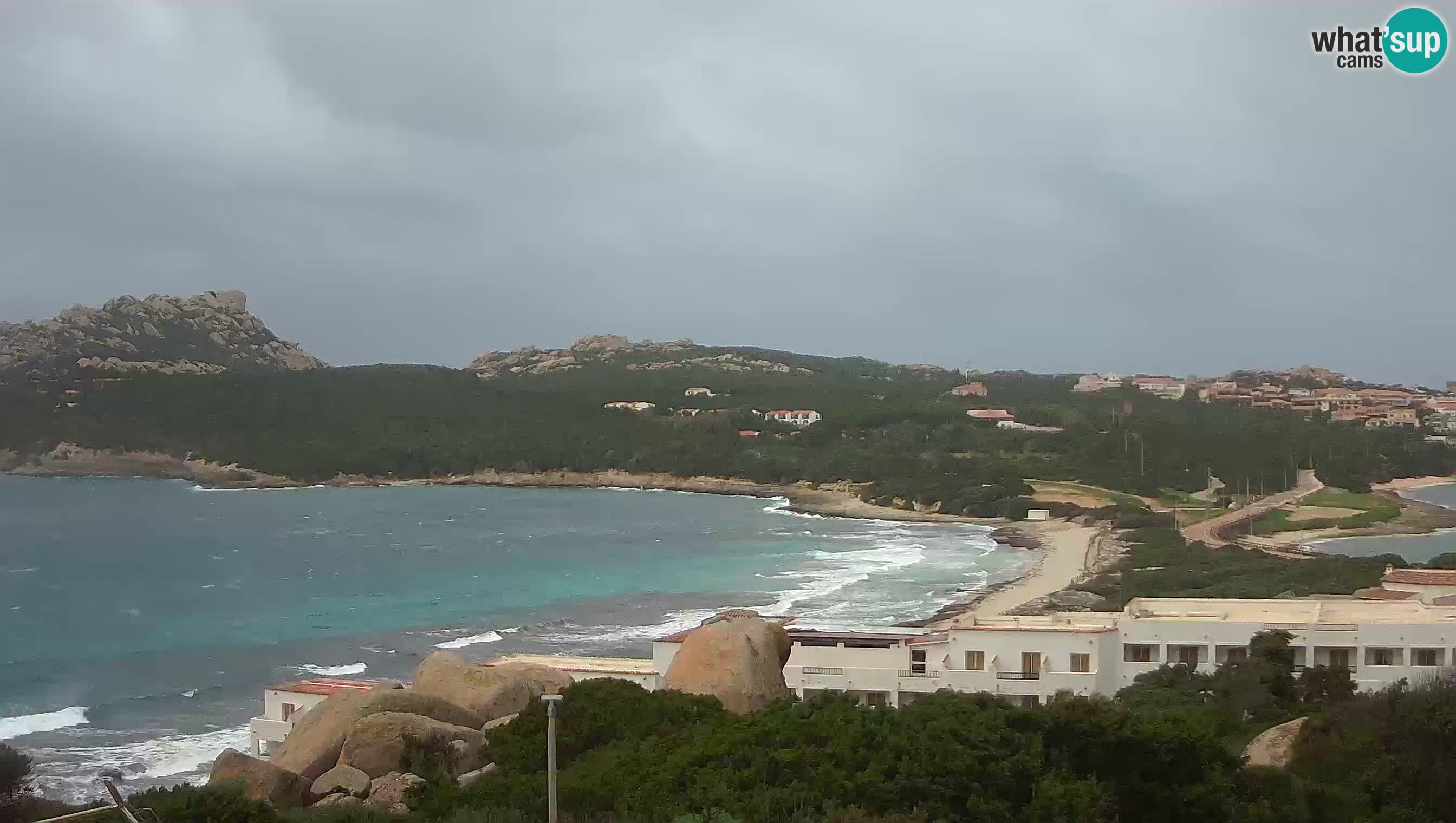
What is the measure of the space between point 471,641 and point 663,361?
410 feet

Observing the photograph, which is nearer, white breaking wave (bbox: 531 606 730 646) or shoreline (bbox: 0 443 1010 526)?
white breaking wave (bbox: 531 606 730 646)

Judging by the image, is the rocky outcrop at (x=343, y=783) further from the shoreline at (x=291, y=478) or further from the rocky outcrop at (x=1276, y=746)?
the shoreline at (x=291, y=478)

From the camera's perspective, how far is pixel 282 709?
67.1ft

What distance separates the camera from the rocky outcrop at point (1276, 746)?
13844 millimetres

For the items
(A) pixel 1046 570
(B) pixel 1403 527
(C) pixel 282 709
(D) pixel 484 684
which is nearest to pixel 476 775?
(D) pixel 484 684

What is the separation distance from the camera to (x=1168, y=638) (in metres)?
21.3

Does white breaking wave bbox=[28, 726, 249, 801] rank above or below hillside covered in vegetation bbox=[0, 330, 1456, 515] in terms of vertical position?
below

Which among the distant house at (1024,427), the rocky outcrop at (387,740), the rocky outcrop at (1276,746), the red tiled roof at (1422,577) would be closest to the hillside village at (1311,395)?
the distant house at (1024,427)

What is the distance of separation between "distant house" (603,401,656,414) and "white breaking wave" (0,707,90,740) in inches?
3315

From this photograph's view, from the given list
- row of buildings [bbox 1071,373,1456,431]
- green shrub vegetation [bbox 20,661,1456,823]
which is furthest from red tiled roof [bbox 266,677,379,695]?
row of buildings [bbox 1071,373,1456,431]

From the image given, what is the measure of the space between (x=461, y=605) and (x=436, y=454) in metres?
59.8

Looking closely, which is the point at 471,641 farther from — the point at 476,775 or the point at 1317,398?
the point at 1317,398

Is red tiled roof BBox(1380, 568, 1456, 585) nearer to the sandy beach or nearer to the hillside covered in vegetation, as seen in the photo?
the sandy beach

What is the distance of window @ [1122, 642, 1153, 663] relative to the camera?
70.2 ft
